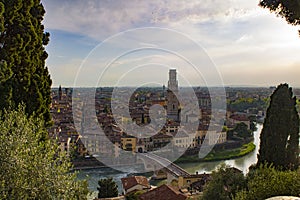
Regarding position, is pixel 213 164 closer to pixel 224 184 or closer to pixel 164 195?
pixel 164 195

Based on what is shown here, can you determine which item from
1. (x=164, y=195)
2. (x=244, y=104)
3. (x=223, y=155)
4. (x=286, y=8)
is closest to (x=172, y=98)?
(x=164, y=195)

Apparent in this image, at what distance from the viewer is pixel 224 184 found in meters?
4.60

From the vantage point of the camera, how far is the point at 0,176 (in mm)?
2162

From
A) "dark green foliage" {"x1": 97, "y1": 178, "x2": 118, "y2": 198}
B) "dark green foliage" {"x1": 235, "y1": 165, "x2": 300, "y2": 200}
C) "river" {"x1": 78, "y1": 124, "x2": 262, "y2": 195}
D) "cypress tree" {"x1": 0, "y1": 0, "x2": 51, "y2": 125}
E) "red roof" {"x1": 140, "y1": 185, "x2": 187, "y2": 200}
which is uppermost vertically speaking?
"cypress tree" {"x1": 0, "y1": 0, "x2": 51, "y2": 125}

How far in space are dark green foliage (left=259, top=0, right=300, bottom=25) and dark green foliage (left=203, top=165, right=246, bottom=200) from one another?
2.32 meters

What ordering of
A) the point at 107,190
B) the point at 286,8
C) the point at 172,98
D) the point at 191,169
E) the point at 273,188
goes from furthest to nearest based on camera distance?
the point at 191,169, the point at 172,98, the point at 107,190, the point at 273,188, the point at 286,8

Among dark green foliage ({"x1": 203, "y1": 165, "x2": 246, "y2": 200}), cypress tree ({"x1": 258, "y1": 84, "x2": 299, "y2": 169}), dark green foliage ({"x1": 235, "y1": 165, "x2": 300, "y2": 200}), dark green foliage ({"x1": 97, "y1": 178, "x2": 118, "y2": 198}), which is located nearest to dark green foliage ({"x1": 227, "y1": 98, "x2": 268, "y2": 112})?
dark green foliage ({"x1": 97, "y1": 178, "x2": 118, "y2": 198})

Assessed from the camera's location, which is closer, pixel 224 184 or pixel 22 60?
pixel 22 60

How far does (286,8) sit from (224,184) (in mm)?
2615

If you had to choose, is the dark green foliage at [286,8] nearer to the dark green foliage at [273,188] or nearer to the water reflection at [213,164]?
the dark green foliage at [273,188]

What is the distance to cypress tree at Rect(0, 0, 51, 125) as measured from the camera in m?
3.39

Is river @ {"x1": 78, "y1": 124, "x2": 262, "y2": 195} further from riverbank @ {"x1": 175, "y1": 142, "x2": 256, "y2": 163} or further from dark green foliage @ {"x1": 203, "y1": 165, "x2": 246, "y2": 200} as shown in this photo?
dark green foliage @ {"x1": 203, "y1": 165, "x2": 246, "y2": 200}

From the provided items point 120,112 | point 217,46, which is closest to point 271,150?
point 217,46

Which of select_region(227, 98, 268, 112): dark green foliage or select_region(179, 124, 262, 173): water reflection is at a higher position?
select_region(227, 98, 268, 112): dark green foliage
